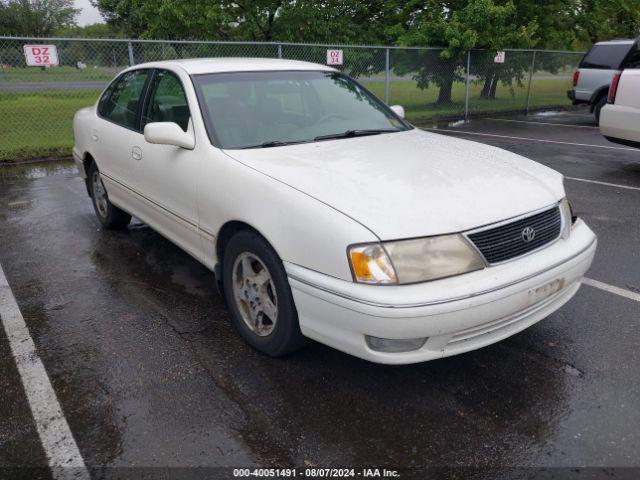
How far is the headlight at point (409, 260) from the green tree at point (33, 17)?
5623cm

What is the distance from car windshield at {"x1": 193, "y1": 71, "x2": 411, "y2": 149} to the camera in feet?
11.9

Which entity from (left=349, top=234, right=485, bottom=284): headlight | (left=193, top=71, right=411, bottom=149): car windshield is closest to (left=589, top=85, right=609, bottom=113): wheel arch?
(left=193, top=71, right=411, bottom=149): car windshield

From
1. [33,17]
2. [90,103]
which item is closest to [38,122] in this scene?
[90,103]

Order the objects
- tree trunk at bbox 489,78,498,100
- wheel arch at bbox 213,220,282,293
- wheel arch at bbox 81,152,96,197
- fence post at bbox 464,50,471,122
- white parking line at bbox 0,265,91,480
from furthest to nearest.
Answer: tree trunk at bbox 489,78,498,100 < fence post at bbox 464,50,471,122 < wheel arch at bbox 81,152,96,197 < wheel arch at bbox 213,220,282,293 < white parking line at bbox 0,265,91,480

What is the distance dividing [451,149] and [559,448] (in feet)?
6.40

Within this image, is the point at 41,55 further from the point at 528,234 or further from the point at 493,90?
the point at 493,90

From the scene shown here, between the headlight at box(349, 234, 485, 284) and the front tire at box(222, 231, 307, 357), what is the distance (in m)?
0.50

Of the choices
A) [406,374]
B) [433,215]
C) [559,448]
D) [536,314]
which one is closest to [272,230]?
[433,215]

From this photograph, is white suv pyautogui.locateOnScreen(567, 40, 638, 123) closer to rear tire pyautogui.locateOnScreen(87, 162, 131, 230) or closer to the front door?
rear tire pyautogui.locateOnScreen(87, 162, 131, 230)

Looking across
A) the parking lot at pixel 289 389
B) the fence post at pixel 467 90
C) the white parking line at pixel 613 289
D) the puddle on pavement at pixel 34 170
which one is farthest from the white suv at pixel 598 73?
the puddle on pavement at pixel 34 170

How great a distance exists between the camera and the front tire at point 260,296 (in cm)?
288

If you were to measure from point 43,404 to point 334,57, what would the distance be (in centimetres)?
1052

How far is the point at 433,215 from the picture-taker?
8.64ft

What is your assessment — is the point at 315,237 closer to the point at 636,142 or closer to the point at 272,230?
the point at 272,230
